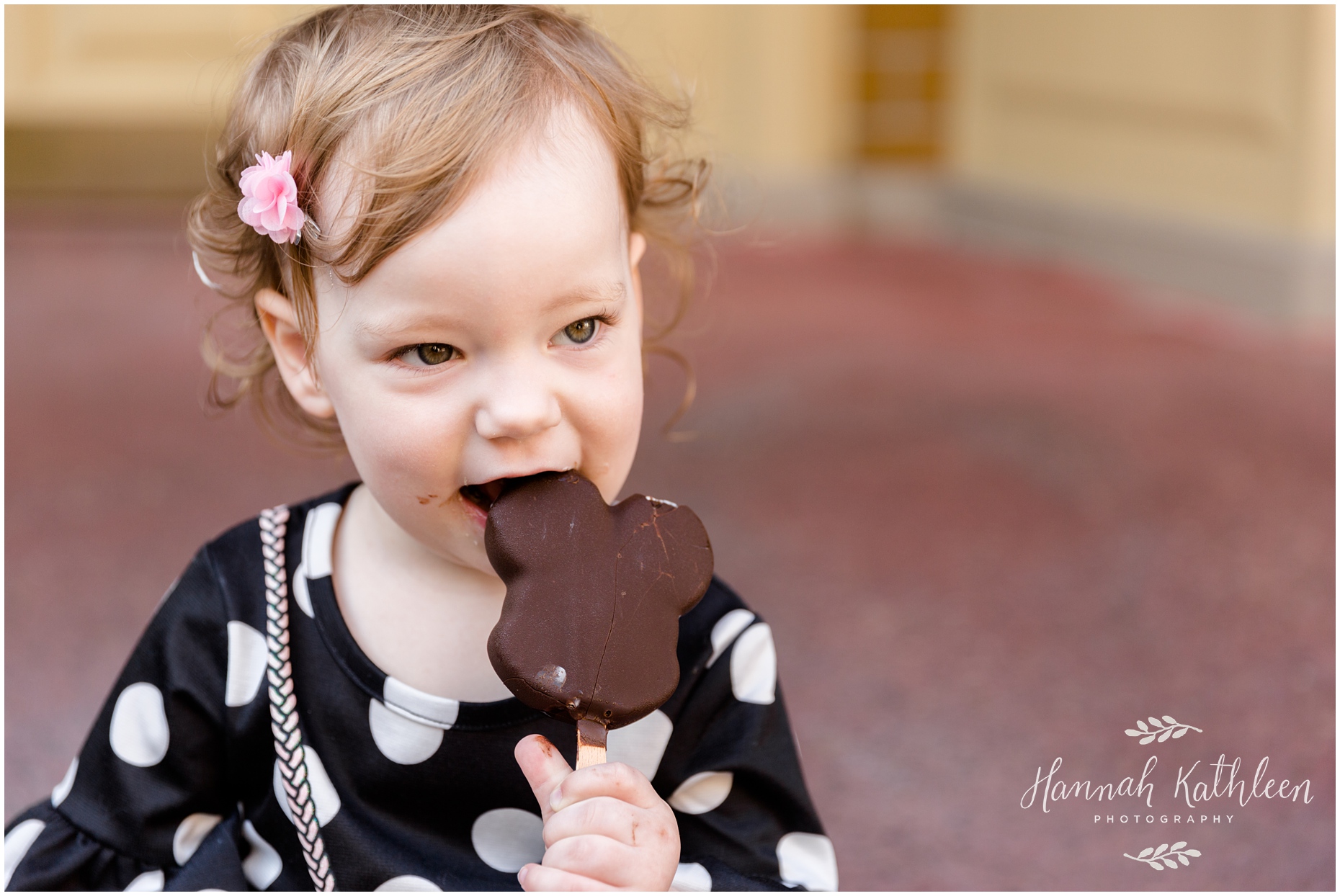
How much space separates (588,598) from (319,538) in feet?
0.84

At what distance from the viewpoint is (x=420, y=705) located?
82 centimetres

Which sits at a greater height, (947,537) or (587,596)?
(587,596)

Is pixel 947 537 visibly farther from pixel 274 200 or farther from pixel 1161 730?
pixel 274 200

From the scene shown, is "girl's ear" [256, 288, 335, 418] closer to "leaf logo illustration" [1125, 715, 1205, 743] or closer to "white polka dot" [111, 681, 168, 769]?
"white polka dot" [111, 681, 168, 769]

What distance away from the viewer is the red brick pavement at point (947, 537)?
1.22 metres

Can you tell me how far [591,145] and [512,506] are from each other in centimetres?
22

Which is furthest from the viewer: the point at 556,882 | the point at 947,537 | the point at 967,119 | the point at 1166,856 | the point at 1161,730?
the point at 967,119

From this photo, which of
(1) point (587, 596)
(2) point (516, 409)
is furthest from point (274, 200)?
(1) point (587, 596)

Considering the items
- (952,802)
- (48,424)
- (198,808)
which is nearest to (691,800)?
(198,808)

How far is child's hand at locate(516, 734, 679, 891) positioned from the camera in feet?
2.21

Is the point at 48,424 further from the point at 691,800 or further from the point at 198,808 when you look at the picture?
the point at 691,800

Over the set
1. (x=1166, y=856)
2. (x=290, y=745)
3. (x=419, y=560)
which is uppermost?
(x=419, y=560)

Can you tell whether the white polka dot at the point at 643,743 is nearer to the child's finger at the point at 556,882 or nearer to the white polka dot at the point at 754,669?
the white polka dot at the point at 754,669

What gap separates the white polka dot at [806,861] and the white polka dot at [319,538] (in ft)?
1.19
